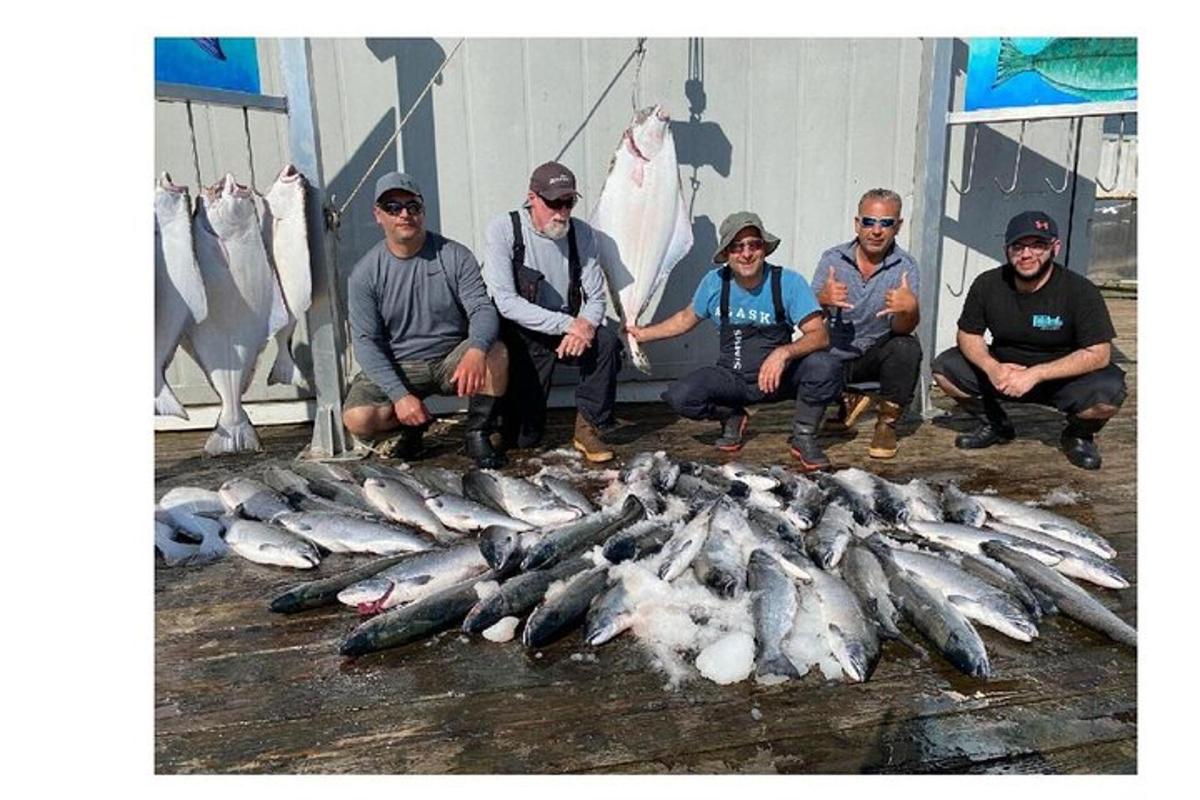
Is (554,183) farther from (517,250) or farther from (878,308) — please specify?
(878,308)

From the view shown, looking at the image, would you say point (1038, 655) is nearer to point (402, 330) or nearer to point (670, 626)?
point (670, 626)

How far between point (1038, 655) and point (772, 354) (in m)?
2.18

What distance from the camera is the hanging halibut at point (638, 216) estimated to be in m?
5.09

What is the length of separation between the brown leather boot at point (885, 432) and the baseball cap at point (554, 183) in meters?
2.24

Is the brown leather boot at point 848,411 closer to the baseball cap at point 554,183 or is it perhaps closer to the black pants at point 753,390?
the black pants at point 753,390

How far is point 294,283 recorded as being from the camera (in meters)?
4.46

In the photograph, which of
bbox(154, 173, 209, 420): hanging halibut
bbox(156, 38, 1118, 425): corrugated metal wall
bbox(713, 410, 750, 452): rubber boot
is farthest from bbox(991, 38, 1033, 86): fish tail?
bbox(154, 173, 209, 420): hanging halibut

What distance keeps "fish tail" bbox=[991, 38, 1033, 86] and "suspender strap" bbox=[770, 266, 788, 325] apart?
217 centimetres

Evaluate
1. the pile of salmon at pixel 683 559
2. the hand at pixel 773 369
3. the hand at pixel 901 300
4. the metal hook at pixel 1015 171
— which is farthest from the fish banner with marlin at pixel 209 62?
the metal hook at pixel 1015 171

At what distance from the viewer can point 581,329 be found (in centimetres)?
448

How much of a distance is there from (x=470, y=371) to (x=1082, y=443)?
341 centimetres

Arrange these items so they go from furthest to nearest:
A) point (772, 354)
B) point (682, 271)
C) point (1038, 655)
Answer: point (682, 271), point (772, 354), point (1038, 655)

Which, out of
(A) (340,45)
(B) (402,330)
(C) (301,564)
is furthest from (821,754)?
(A) (340,45)

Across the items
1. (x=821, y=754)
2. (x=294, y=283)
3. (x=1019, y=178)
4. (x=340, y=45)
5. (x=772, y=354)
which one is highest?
(x=340, y=45)
